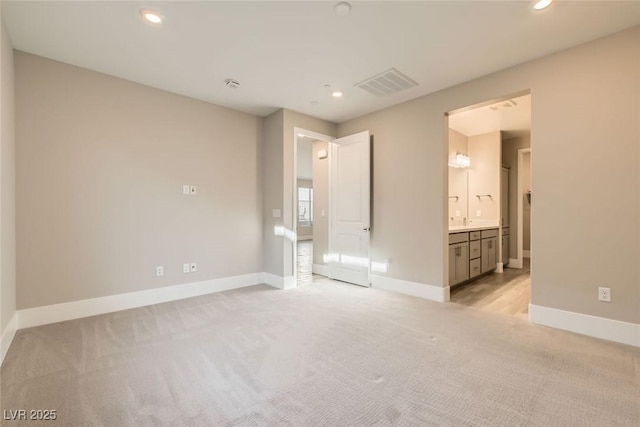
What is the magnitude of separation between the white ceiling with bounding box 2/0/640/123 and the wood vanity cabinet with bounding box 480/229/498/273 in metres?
2.87

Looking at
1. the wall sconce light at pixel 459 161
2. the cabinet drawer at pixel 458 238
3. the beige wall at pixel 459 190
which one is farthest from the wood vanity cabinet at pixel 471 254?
the wall sconce light at pixel 459 161

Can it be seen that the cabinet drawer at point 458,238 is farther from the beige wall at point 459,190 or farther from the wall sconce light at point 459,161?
the wall sconce light at point 459,161

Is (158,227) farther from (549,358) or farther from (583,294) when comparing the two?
(583,294)

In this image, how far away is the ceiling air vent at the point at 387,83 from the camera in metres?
3.23

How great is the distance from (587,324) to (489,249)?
2.66 metres

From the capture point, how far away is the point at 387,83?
3.43m

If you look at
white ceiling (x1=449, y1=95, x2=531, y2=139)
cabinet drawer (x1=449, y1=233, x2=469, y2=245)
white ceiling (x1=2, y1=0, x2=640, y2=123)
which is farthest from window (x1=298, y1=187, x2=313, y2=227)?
white ceiling (x1=2, y1=0, x2=640, y2=123)

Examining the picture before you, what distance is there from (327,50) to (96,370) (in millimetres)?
3284

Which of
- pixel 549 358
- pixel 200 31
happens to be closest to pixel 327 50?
pixel 200 31

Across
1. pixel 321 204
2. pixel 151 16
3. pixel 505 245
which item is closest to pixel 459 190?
pixel 505 245

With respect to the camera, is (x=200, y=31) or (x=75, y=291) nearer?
(x=200, y=31)

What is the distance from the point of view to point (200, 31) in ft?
8.11

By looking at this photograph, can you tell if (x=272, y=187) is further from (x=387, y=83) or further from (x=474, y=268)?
(x=474, y=268)

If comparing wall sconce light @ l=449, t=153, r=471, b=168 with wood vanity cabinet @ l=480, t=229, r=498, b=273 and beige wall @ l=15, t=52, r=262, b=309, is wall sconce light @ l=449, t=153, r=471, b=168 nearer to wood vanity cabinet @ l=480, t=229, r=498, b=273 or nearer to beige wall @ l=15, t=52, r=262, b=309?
wood vanity cabinet @ l=480, t=229, r=498, b=273
